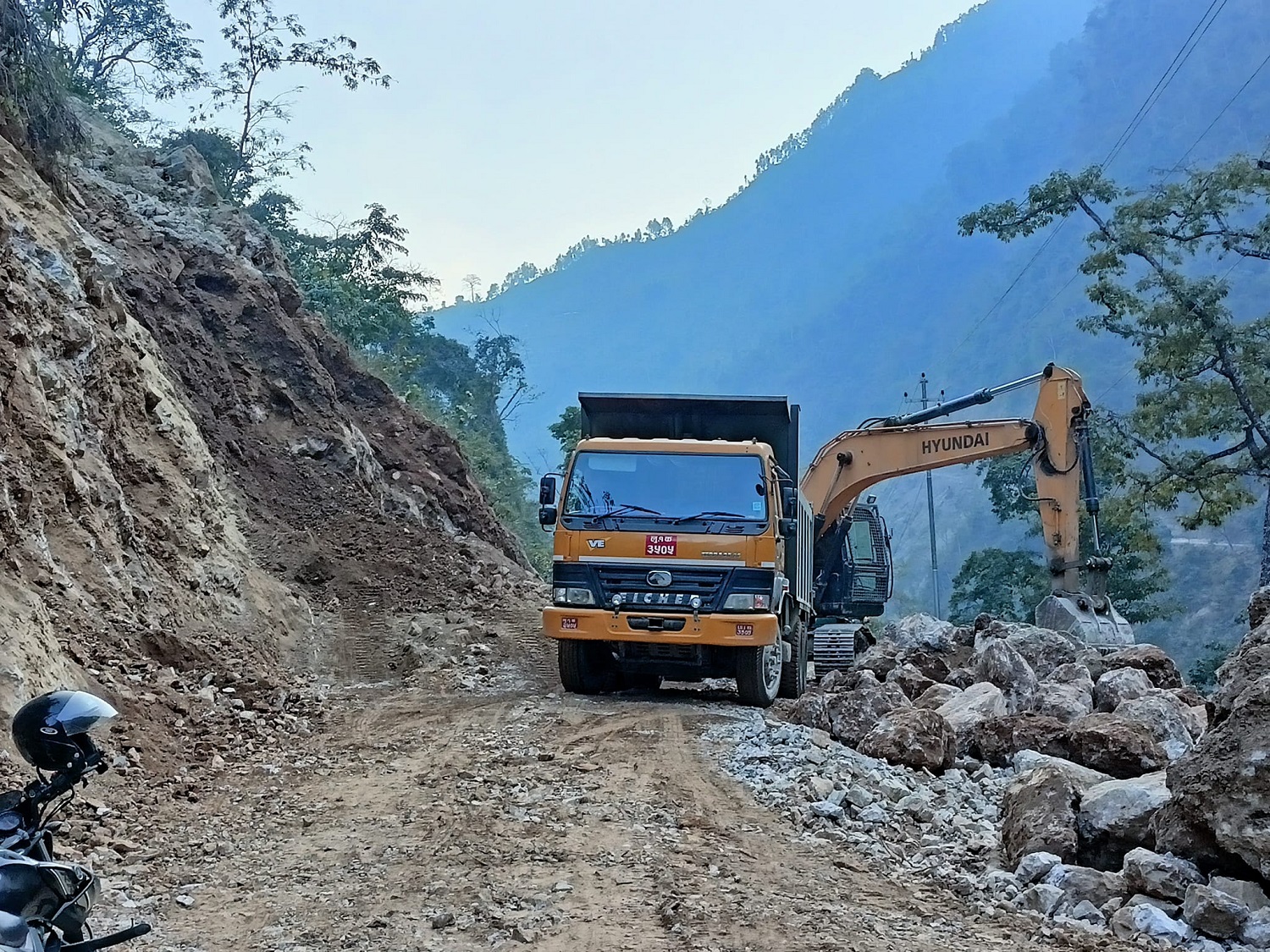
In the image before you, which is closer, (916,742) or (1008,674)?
(916,742)

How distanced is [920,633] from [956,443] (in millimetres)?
2923

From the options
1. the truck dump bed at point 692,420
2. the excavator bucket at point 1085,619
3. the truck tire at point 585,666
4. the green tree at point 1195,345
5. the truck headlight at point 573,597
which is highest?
the green tree at point 1195,345

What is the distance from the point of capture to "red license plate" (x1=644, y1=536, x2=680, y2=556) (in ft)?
35.7

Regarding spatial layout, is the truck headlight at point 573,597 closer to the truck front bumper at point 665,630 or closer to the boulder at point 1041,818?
the truck front bumper at point 665,630

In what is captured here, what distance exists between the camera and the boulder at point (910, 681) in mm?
10961

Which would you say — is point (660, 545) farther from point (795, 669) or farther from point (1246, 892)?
point (1246, 892)

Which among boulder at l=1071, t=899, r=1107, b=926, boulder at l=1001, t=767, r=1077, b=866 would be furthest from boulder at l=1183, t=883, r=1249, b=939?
boulder at l=1001, t=767, r=1077, b=866

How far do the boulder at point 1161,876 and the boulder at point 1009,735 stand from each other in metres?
2.79

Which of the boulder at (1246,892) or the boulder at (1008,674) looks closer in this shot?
the boulder at (1246,892)

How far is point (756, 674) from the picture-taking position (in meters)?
11.3

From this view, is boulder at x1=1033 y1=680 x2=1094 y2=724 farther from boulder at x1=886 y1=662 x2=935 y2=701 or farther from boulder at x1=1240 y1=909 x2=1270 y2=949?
boulder at x1=1240 y1=909 x2=1270 y2=949

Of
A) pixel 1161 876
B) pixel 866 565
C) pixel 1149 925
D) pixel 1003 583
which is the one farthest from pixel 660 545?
pixel 1003 583

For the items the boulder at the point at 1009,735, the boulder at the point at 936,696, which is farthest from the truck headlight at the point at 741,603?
the boulder at the point at 1009,735

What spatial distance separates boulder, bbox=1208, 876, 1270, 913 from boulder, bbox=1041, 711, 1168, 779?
221 centimetres
